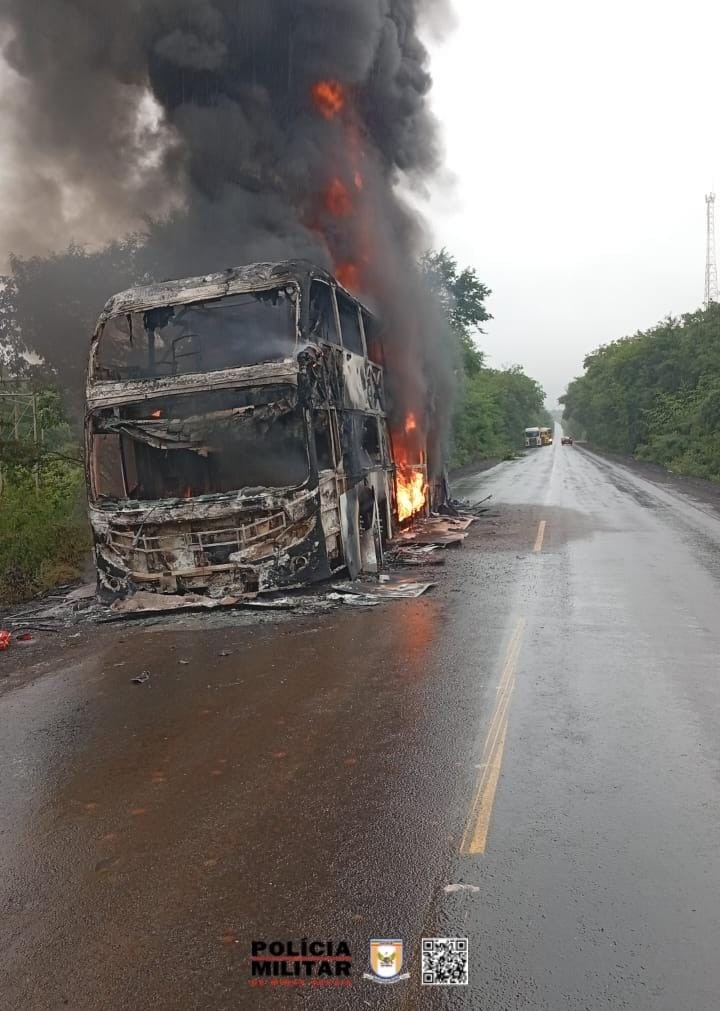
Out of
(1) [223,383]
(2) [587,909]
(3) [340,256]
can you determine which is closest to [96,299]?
(3) [340,256]

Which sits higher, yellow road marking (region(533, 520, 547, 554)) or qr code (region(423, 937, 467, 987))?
qr code (region(423, 937, 467, 987))

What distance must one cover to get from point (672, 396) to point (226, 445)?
126 ft

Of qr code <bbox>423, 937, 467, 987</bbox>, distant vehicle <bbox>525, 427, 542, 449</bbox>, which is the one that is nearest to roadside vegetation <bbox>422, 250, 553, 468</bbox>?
distant vehicle <bbox>525, 427, 542, 449</bbox>

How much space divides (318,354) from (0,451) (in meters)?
7.12

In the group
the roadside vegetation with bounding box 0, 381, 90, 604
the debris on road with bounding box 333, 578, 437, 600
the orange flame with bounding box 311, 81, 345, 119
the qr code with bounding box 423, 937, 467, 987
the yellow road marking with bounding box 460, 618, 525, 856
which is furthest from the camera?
the orange flame with bounding box 311, 81, 345, 119

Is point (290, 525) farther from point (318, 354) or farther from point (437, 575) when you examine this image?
point (437, 575)

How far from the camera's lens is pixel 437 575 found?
10617 mm

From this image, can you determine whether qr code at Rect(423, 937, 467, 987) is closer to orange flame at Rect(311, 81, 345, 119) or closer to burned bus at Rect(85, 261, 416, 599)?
burned bus at Rect(85, 261, 416, 599)

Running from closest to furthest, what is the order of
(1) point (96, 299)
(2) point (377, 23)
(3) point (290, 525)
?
1. (3) point (290, 525)
2. (2) point (377, 23)
3. (1) point (96, 299)

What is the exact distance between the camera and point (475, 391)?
194 feet

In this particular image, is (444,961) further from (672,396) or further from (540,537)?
(672,396)

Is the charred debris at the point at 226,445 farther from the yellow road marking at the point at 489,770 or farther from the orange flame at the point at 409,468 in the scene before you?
the orange flame at the point at 409,468

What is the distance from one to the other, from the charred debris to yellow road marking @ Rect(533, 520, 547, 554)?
3.25 metres

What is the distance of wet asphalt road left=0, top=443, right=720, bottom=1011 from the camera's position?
2.70 m
